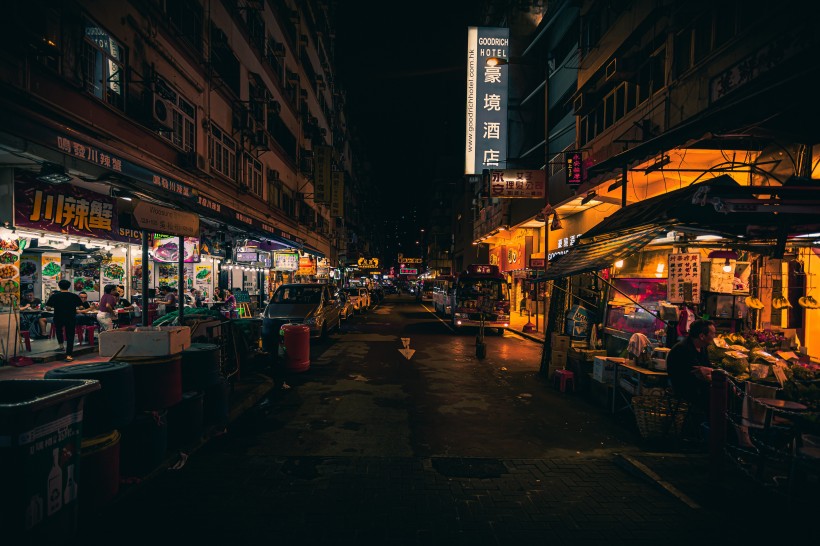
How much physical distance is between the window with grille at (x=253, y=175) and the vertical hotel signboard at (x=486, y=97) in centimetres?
1180

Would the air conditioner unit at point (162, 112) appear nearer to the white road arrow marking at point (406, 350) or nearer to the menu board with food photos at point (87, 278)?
the menu board with food photos at point (87, 278)

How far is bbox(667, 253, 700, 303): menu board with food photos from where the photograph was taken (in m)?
7.65

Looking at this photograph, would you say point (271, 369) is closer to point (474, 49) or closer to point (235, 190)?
point (235, 190)

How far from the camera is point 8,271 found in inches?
370

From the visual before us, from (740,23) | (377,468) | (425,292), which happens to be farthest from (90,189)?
(425,292)

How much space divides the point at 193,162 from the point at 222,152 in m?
3.23

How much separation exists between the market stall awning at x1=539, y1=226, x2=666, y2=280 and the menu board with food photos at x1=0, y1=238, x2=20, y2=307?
11.8 m

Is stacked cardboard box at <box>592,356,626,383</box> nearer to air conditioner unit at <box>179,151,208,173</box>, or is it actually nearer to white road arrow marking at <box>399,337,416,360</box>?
white road arrow marking at <box>399,337,416,360</box>

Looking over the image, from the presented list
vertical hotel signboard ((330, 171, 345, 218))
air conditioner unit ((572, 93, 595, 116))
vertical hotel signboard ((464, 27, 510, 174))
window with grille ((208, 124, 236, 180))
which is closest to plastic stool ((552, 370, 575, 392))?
air conditioner unit ((572, 93, 595, 116))

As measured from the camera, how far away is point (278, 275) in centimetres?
3119

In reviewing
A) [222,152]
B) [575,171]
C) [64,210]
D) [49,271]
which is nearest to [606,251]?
[575,171]

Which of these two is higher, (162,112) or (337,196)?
(337,196)

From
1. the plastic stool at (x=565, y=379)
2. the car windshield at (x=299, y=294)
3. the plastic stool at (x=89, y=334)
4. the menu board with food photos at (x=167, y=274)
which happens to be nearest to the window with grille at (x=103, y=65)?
the plastic stool at (x=89, y=334)

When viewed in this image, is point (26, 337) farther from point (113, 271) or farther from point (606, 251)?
point (606, 251)
